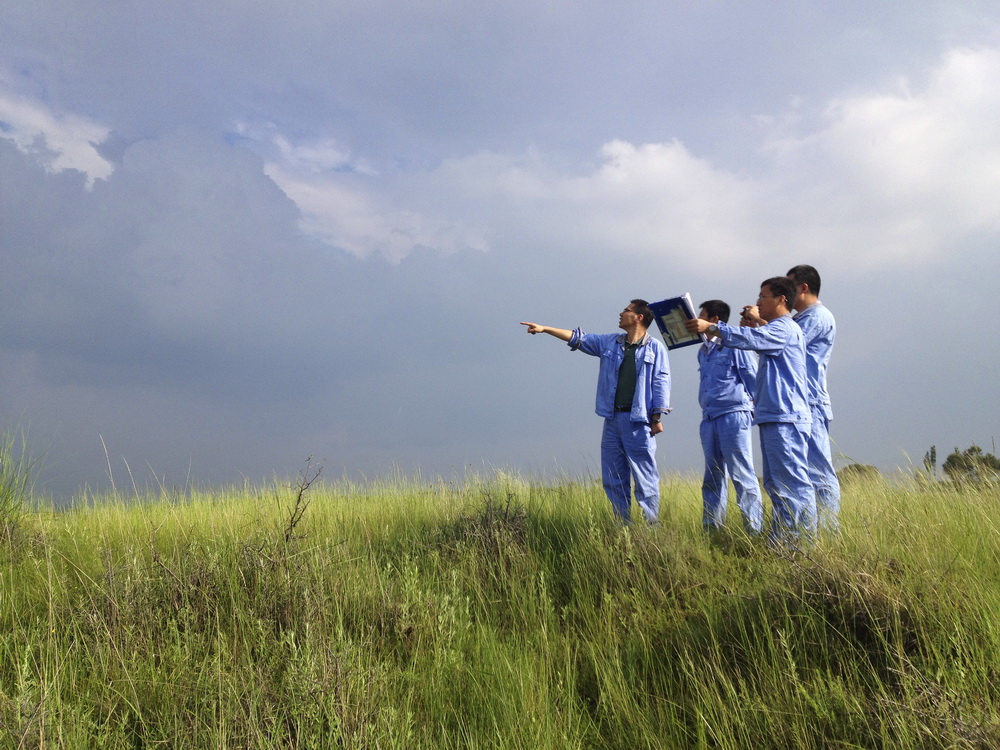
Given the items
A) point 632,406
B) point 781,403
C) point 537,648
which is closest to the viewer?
point 537,648

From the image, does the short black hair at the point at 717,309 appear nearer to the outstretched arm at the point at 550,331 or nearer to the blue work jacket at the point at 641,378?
the blue work jacket at the point at 641,378

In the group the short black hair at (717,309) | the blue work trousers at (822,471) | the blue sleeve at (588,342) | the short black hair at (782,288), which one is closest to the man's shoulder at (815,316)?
the short black hair at (782,288)

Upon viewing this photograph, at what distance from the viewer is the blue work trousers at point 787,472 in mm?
5391

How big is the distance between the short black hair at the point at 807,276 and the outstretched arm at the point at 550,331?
8.50 ft

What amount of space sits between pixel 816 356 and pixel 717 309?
1705mm

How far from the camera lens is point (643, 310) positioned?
759cm

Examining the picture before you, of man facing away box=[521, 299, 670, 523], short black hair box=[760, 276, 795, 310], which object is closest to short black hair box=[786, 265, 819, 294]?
short black hair box=[760, 276, 795, 310]

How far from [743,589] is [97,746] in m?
3.84

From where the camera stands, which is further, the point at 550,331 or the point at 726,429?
the point at 550,331

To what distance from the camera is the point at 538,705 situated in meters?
3.31

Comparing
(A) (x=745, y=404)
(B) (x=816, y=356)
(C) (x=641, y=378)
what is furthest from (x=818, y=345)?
(C) (x=641, y=378)

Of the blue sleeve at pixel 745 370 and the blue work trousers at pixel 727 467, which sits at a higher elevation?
the blue sleeve at pixel 745 370

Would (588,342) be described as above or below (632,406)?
above

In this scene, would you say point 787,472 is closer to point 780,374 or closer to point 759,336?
point 780,374
